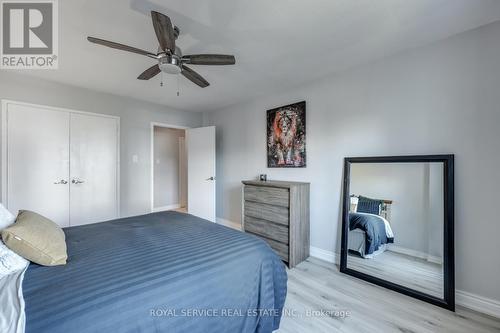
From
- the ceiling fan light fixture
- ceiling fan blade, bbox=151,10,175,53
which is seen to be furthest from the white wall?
ceiling fan blade, bbox=151,10,175,53

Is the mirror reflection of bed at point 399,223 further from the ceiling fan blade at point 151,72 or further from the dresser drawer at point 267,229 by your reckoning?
the ceiling fan blade at point 151,72

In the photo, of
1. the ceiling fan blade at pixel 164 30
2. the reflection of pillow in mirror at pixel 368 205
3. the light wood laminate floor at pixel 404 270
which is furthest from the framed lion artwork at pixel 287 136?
the ceiling fan blade at pixel 164 30

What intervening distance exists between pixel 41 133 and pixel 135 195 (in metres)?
1.50

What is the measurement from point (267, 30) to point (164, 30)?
2.85 ft

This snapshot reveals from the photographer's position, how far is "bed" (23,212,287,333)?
0.87 meters

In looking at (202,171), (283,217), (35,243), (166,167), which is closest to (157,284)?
(35,243)

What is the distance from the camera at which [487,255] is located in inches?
69.8

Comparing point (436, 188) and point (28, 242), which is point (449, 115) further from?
point (28, 242)

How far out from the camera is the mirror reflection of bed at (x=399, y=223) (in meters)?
2.00

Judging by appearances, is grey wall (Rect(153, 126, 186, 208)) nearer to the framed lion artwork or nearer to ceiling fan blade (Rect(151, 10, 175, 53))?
the framed lion artwork

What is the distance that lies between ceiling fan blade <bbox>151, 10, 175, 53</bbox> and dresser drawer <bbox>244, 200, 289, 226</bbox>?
6.67ft

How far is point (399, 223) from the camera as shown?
2.20 meters

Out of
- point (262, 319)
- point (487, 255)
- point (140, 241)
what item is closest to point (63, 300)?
point (140, 241)

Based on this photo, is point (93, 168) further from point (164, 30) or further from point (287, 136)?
point (287, 136)
